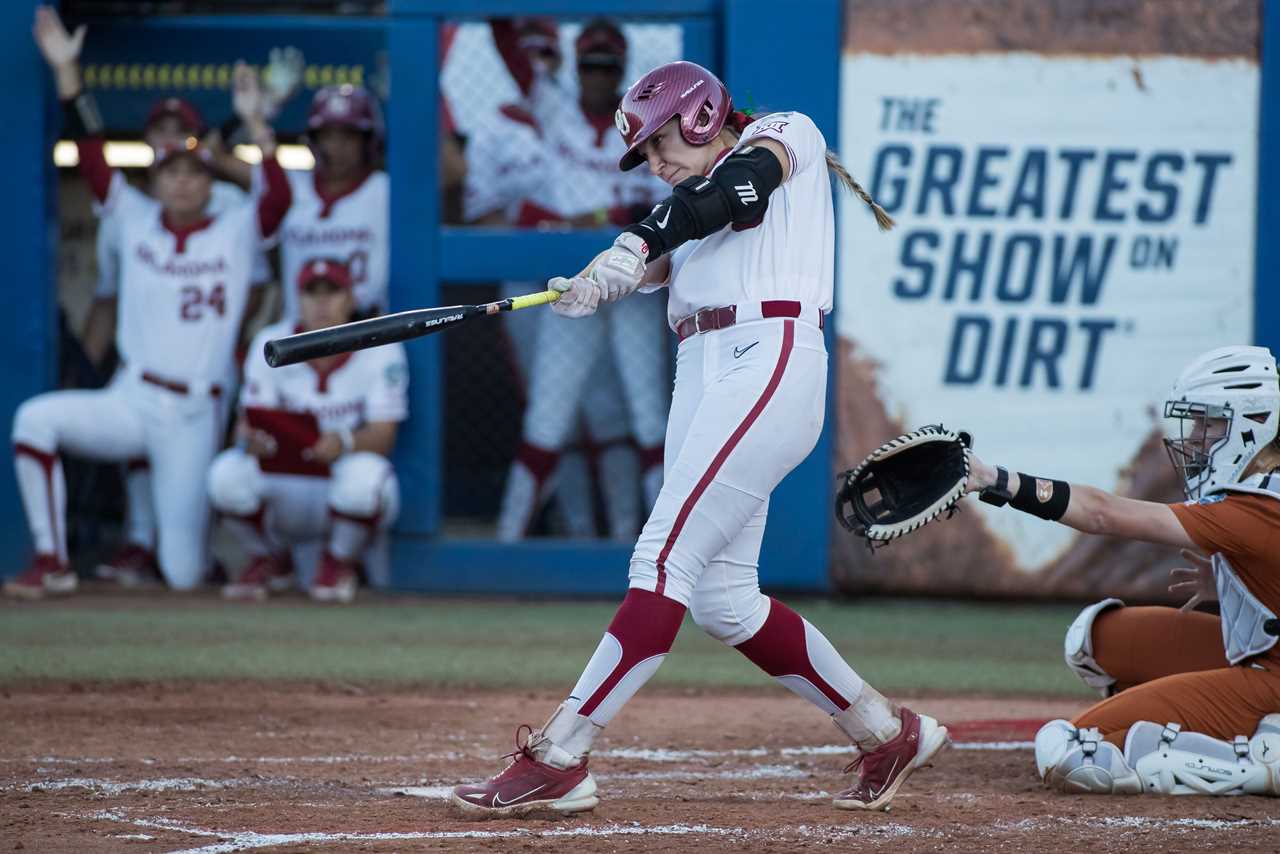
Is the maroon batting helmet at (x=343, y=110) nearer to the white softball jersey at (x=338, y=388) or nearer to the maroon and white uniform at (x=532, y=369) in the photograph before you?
the maroon and white uniform at (x=532, y=369)

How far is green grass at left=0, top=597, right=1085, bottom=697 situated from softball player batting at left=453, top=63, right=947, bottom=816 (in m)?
1.94

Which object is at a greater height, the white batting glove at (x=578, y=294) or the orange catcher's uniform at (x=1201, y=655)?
the white batting glove at (x=578, y=294)

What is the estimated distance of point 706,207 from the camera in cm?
364

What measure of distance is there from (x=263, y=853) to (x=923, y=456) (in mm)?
1579

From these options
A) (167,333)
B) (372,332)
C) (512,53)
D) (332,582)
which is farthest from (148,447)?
(372,332)

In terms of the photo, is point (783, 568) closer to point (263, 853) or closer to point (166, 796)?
point (166, 796)

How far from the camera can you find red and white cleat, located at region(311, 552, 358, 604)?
7.41 m

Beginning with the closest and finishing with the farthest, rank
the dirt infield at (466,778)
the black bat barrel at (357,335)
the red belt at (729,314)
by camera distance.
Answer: the dirt infield at (466,778), the black bat barrel at (357,335), the red belt at (729,314)

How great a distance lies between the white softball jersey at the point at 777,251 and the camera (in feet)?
12.6

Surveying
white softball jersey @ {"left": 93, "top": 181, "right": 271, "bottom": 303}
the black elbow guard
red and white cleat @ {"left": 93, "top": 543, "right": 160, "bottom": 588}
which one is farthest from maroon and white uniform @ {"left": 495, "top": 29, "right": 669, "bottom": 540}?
the black elbow guard

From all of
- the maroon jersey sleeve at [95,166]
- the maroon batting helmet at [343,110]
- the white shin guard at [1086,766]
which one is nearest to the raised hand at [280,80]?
the maroon batting helmet at [343,110]

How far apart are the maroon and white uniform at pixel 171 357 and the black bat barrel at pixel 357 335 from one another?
408cm

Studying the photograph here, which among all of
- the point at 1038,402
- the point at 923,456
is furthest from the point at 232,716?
the point at 1038,402

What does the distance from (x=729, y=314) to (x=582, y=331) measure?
154 inches
